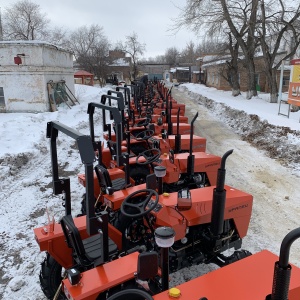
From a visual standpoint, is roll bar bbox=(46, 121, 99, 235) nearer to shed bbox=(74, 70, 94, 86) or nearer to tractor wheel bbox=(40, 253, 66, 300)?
tractor wheel bbox=(40, 253, 66, 300)

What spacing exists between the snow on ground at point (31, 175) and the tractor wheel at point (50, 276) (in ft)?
1.02

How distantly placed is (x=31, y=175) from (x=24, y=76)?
8.87m

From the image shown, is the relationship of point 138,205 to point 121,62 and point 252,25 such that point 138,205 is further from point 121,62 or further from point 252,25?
point 121,62

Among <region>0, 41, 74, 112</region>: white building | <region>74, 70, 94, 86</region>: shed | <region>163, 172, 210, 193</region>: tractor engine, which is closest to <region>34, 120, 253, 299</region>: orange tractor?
<region>163, 172, 210, 193</region>: tractor engine

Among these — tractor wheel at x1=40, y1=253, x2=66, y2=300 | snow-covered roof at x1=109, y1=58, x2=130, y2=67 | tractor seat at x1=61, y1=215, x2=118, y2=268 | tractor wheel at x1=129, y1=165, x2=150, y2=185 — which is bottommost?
tractor wheel at x1=40, y1=253, x2=66, y2=300

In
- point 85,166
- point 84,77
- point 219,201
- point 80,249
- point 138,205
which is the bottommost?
point 80,249

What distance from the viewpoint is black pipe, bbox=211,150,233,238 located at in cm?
254

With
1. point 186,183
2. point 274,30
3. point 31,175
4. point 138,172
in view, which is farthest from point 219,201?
point 274,30

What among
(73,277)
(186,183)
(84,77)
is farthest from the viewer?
(84,77)

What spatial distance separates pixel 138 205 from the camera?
9.49 ft

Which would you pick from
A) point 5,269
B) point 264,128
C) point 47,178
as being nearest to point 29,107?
point 47,178

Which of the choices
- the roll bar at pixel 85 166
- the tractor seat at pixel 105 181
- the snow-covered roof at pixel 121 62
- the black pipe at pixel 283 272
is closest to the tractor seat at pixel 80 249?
the roll bar at pixel 85 166

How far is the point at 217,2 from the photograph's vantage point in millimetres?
19266

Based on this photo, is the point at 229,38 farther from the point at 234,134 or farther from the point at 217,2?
the point at 234,134
